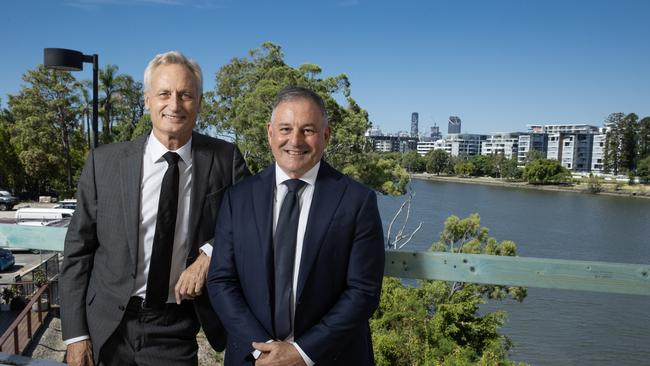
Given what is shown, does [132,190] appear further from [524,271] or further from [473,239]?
[473,239]

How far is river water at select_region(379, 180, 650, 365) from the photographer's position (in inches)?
599

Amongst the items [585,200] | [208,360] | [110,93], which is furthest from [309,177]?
[585,200]

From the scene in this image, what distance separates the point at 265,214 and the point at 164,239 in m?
0.37

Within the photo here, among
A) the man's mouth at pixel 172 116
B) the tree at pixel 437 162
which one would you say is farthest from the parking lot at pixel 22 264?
the tree at pixel 437 162

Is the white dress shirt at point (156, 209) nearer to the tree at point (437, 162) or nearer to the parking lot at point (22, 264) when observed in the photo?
the parking lot at point (22, 264)

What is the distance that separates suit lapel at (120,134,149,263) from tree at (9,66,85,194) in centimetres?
3086

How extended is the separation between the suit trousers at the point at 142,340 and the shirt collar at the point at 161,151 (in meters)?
0.48

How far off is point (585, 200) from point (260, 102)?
45283 mm

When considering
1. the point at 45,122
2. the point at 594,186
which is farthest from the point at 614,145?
the point at 45,122

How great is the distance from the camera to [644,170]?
67375 millimetres

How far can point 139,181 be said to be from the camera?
1.77 meters

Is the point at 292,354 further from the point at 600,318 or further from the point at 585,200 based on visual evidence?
the point at 585,200

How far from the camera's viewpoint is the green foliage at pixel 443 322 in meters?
8.45

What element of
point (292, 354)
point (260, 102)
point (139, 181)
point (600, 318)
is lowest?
point (600, 318)
